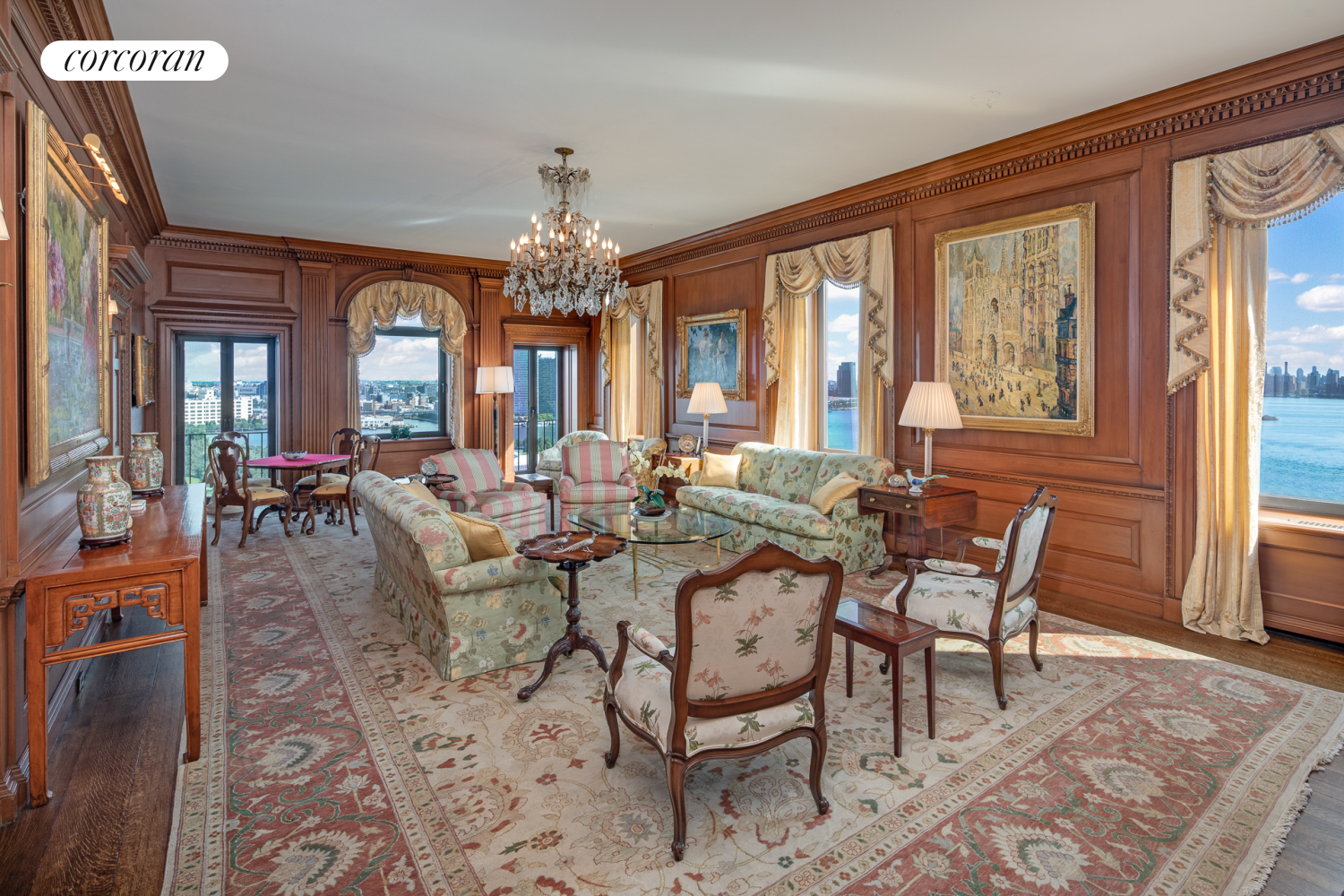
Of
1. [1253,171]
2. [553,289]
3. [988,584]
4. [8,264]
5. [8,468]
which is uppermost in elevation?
[1253,171]

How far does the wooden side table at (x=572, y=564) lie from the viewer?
3.37m

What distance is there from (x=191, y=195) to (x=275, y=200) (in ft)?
2.27

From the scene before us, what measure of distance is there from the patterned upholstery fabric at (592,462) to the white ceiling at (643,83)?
8.02ft

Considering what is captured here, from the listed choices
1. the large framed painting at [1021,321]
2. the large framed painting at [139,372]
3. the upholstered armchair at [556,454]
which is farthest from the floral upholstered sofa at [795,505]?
the large framed painting at [139,372]

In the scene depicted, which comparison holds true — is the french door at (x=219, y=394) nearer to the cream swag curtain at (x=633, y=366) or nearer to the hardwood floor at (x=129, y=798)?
the cream swag curtain at (x=633, y=366)

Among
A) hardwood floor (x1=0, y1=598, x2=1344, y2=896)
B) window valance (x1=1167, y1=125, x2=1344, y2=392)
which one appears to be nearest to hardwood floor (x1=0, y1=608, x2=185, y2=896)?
hardwood floor (x1=0, y1=598, x2=1344, y2=896)

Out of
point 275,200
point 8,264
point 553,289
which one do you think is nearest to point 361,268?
point 275,200

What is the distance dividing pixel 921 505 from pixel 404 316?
6.99m

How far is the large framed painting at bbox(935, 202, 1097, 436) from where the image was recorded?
183 inches

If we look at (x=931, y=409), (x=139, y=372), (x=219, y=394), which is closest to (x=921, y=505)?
(x=931, y=409)

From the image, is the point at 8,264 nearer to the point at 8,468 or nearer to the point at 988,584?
the point at 8,468

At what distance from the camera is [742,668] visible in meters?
2.19

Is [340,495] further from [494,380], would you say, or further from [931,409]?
[931,409]

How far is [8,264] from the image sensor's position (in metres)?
2.34
